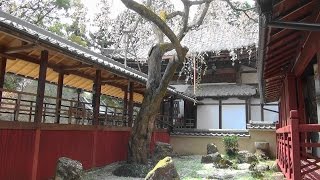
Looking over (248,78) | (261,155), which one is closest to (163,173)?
(261,155)

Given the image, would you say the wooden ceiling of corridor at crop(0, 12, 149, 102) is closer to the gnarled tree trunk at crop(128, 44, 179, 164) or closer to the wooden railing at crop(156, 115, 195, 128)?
the gnarled tree trunk at crop(128, 44, 179, 164)

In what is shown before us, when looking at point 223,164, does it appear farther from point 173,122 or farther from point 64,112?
point 173,122

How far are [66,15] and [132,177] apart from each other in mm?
19086

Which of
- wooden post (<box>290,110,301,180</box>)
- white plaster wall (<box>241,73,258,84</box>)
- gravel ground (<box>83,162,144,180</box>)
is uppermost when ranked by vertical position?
white plaster wall (<box>241,73,258,84</box>)

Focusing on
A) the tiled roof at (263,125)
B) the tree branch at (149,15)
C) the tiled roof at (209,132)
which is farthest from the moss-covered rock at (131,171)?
the tiled roof at (209,132)

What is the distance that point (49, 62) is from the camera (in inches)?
473

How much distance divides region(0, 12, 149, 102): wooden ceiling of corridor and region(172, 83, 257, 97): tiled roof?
18.8ft

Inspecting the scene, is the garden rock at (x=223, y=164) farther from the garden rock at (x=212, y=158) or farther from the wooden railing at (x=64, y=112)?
the wooden railing at (x=64, y=112)

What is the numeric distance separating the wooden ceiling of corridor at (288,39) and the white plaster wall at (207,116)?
1283 centimetres

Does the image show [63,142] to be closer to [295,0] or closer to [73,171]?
[73,171]

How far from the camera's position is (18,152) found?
8.37m

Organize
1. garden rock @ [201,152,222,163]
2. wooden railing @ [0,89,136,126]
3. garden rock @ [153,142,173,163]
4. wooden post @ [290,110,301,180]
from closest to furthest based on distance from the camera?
1. wooden post @ [290,110,301,180]
2. wooden railing @ [0,89,136,126]
3. garden rock @ [153,142,173,163]
4. garden rock @ [201,152,222,163]

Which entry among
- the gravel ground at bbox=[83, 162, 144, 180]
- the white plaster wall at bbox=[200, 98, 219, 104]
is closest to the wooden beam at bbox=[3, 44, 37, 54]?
the gravel ground at bbox=[83, 162, 144, 180]

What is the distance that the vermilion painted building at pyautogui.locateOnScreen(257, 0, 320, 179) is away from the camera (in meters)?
4.60
